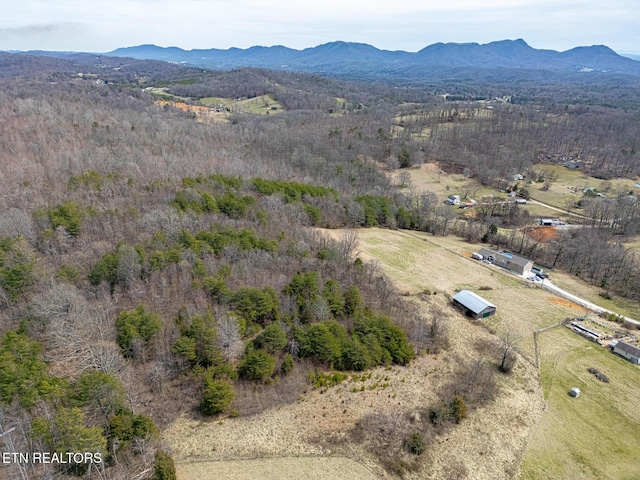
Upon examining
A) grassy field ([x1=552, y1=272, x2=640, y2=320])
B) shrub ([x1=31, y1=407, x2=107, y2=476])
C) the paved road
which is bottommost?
grassy field ([x1=552, y1=272, x2=640, y2=320])

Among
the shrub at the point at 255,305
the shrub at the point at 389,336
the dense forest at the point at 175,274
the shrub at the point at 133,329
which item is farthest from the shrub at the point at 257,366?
the shrub at the point at 389,336

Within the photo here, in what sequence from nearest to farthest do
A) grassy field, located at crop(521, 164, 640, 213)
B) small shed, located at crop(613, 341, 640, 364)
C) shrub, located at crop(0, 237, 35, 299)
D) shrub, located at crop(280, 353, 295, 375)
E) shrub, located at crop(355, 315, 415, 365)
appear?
shrub, located at crop(280, 353, 295, 375), shrub, located at crop(0, 237, 35, 299), shrub, located at crop(355, 315, 415, 365), small shed, located at crop(613, 341, 640, 364), grassy field, located at crop(521, 164, 640, 213)

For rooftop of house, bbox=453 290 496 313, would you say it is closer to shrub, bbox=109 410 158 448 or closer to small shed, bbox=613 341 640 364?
small shed, bbox=613 341 640 364

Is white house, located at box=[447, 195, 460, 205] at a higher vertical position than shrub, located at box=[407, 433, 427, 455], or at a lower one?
lower

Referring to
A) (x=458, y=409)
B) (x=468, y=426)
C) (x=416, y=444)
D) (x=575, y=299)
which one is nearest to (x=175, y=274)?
(x=416, y=444)

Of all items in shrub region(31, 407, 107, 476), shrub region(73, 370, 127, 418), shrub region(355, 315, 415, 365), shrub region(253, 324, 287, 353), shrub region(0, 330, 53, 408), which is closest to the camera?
shrub region(31, 407, 107, 476)

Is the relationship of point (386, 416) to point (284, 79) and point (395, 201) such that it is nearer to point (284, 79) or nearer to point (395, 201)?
point (395, 201)

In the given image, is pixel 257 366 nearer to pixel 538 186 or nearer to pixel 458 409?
pixel 458 409

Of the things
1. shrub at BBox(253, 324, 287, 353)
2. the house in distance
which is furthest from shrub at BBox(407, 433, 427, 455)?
the house in distance
